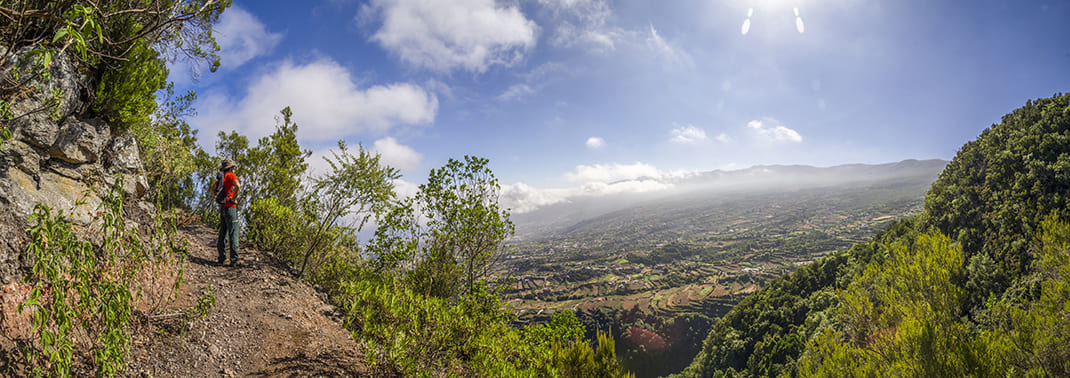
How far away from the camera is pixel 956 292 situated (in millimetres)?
9852

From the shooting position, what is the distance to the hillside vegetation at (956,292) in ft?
25.8

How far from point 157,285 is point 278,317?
4.22 ft

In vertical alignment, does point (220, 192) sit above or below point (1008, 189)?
above

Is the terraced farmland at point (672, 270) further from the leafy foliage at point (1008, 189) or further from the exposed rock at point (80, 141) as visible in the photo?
the leafy foliage at point (1008, 189)

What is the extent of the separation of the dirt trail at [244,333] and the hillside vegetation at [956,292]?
13.2m

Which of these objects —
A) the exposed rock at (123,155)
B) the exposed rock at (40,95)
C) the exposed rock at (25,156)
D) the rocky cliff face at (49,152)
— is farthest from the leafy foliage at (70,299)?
the exposed rock at (123,155)

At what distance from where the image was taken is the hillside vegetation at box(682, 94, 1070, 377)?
7.86 m

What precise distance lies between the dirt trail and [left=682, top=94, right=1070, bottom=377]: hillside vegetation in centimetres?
1323

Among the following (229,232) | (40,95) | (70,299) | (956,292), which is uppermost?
(40,95)

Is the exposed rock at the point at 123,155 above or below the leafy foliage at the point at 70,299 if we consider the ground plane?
above

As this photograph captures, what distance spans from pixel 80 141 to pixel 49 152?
1.35ft

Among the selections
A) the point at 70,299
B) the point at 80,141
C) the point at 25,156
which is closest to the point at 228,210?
the point at 80,141

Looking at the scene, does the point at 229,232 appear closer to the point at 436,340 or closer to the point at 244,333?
the point at 244,333

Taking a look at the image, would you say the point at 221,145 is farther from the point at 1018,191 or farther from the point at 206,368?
the point at 1018,191
